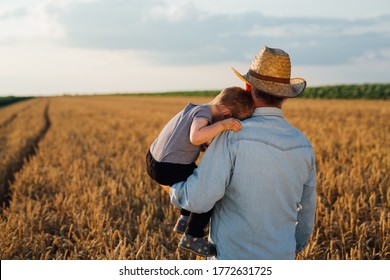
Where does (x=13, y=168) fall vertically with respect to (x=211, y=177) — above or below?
below

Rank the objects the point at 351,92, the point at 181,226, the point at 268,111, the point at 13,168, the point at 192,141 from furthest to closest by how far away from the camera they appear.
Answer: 1. the point at 351,92
2. the point at 13,168
3. the point at 181,226
4. the point at 192,141
5. the point at 268,111

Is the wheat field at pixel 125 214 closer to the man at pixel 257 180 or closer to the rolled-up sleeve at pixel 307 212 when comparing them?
the rolled-up sleeve at pixel 307 212

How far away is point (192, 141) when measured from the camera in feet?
7.58

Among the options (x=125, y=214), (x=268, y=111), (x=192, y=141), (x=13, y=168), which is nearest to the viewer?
(x=268, y=111)

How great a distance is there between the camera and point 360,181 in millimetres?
5660

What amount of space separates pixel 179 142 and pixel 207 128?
32 cm

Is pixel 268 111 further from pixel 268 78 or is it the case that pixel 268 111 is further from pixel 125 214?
pixel 125 214

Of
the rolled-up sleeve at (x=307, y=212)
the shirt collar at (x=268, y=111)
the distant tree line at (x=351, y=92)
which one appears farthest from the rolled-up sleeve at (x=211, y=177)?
the distant tree line at (x=351, y=92)

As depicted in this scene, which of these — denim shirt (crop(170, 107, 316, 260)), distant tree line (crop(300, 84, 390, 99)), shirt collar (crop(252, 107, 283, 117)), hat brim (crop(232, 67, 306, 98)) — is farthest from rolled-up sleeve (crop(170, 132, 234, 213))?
distant tree line (crop(300, 84, 390, 99))

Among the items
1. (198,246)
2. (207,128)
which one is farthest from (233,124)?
(198,246)

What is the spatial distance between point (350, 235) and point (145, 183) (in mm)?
2960

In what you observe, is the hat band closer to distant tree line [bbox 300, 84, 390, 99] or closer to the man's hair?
the man's hair

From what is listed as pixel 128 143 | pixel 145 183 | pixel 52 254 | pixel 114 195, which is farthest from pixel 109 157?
pixel 52 254

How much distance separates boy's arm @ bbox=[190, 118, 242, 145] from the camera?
82.5 inches
